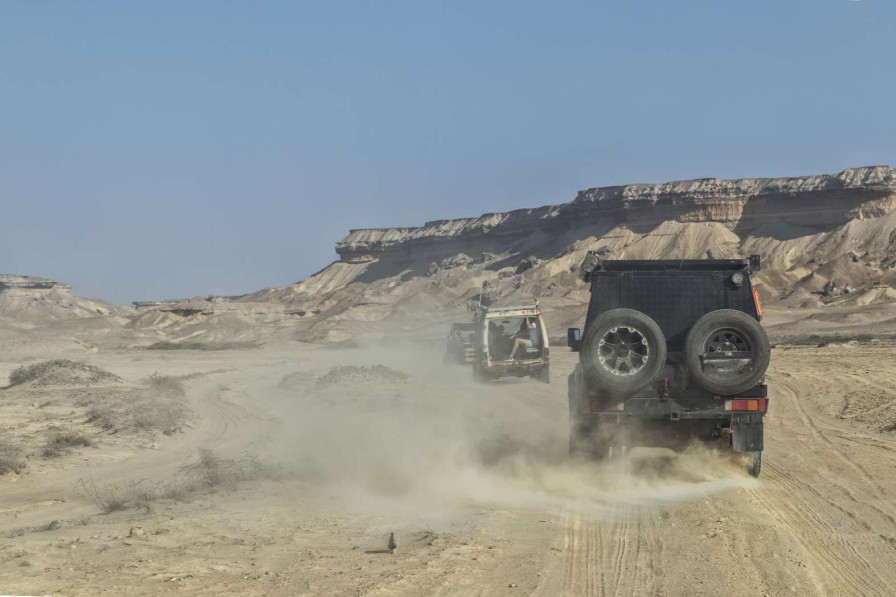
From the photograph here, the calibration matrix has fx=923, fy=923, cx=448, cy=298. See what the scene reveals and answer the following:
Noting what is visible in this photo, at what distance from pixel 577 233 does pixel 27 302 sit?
3275 inches

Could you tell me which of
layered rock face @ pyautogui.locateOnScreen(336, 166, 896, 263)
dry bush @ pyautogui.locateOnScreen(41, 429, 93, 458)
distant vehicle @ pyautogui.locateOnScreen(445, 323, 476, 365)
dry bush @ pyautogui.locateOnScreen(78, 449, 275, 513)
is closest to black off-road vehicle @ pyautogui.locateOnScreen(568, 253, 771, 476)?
dry bush @ pyautogui.locateOnScreen(78, 449, 275, 513)

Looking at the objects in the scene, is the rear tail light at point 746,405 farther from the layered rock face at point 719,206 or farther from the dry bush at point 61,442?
the layered rock face at point 719,206

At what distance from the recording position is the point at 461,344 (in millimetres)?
31891

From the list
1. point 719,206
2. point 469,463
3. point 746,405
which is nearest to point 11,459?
point 469,463

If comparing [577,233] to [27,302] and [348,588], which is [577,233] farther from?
[348,588]

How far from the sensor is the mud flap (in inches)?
395

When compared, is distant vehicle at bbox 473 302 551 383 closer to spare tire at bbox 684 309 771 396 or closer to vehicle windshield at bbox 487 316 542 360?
vehicle windshield at bbox 487 316 542 360

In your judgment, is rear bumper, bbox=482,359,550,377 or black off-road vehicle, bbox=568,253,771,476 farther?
rear bumper, bbox=482,359,550,377

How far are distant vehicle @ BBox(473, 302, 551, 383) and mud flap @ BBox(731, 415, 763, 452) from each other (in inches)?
500

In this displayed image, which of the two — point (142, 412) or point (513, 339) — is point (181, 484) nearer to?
point (142, 412)

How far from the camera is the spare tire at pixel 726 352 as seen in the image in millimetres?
9766

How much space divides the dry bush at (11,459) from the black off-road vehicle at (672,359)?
754cm

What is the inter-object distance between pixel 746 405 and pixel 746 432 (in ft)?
1.01

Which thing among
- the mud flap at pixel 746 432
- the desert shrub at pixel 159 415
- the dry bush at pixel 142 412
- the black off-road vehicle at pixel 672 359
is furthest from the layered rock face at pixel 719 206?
the mud flap at pixel 746 432
